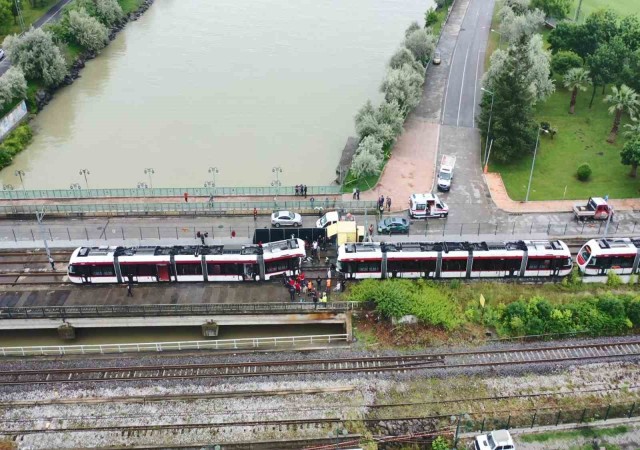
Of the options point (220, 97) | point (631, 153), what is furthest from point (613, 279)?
point (220, 97)

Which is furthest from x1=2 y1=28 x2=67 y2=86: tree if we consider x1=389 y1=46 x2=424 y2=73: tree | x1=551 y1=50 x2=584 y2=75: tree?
x1=551 y1=50 x2=584 y2=75: tree

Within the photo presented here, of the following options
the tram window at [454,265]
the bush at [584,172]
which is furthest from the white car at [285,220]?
the bush at [584,172]

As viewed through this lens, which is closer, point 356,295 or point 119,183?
point 356,295

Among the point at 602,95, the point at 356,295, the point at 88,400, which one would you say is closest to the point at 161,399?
the point at 88,400

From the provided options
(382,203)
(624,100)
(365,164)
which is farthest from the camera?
(624,100)

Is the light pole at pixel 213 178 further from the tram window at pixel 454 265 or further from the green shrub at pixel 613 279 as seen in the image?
the green shrub at pixel 613 279

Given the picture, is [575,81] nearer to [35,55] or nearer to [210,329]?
[210,329]

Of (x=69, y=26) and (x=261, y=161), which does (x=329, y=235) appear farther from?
(x=69, y=26)

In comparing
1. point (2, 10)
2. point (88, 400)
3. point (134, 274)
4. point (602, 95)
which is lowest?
point (88, 400)
